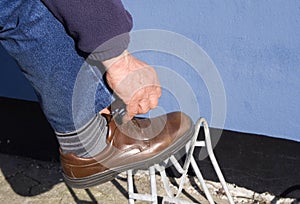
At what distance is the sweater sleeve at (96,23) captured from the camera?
1522 mm

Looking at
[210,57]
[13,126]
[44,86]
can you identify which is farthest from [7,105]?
[44,86]

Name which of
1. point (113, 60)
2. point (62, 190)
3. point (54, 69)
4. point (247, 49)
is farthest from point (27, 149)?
point (113, 60)

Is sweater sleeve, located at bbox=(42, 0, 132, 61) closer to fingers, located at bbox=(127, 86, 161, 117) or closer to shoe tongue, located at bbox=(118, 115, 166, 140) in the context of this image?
fingers, located at bbox=(127, 86, 161, 117)

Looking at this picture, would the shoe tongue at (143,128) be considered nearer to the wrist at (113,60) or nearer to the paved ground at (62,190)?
the wrist at (113,60)

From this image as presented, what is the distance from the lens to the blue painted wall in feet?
7.81

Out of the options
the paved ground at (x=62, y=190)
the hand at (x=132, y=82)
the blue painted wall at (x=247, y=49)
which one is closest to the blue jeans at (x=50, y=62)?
the hand at (x=132, y=82)

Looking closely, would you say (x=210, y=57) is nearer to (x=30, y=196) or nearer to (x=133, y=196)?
(x=133, y=196)

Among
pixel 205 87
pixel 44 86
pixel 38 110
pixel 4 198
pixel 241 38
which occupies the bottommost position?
pixel 4 198

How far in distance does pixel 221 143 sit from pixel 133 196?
72 cm

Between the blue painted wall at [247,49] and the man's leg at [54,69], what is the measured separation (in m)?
0.74

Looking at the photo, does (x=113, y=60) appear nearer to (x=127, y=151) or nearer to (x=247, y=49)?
(x=127, y=151)

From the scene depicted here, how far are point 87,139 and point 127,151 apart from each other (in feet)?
0.54

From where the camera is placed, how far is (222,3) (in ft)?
7.90

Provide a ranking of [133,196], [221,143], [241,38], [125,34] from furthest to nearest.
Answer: [221,143] < [241,38] < [133,196] < [125,34]
